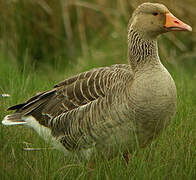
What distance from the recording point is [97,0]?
350 inches

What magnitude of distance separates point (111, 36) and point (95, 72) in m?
4.42

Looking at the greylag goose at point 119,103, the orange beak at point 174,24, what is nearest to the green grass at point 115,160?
the greylag goose at point 119,103

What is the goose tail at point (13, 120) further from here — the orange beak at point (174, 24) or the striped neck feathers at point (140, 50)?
the orange beak at point (174, 24)

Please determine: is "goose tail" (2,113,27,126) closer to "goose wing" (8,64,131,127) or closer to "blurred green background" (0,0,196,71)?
"goose wing" (8,64,131,127)

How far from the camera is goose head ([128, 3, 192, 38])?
441 cm

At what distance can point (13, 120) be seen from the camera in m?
4.77

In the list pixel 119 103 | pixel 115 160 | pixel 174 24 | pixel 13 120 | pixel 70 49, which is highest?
pixel 174 24

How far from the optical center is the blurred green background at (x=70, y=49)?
4613 mm

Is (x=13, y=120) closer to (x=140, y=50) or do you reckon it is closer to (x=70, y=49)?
(x=140, y=50)

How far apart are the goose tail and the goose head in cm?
157

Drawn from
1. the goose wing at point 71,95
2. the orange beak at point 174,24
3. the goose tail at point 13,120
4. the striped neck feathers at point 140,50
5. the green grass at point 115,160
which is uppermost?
the orange beak at point 174,24

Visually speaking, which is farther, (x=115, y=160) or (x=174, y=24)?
(x=174, y=24)

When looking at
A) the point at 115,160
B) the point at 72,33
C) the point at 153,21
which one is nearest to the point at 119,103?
the point at 115,160

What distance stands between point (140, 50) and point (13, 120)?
152 centimetres
